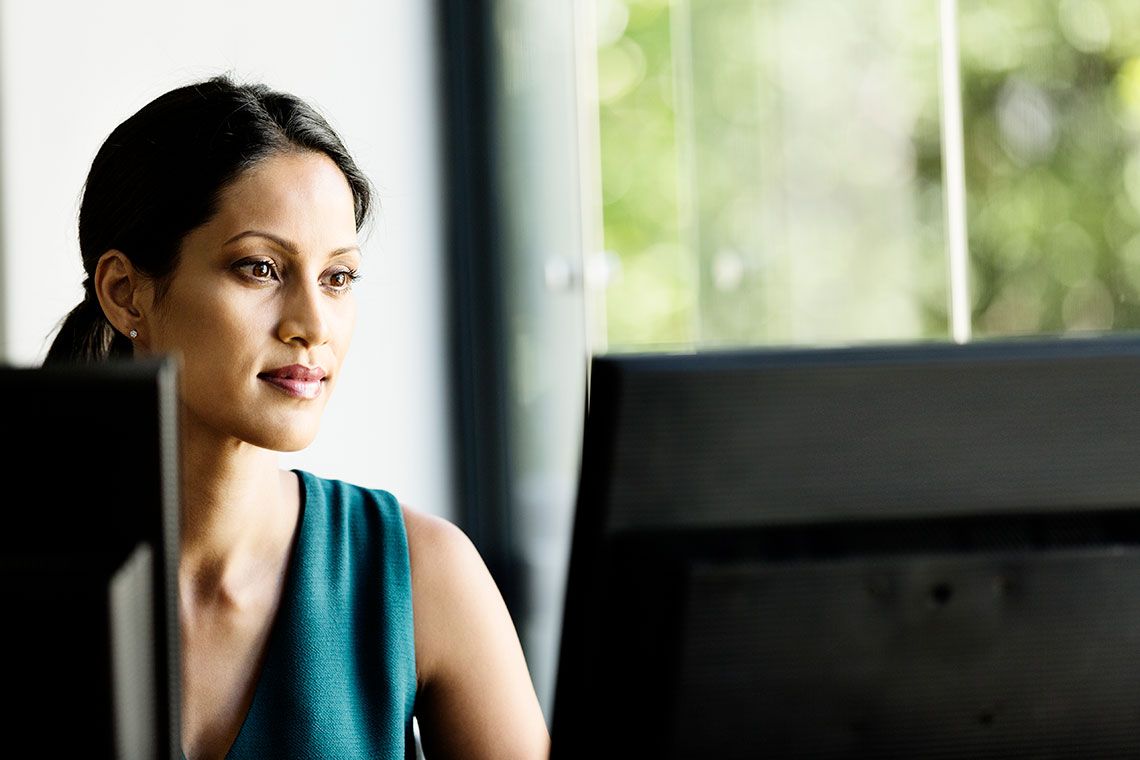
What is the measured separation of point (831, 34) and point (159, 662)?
263cm

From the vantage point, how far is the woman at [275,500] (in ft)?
4.82

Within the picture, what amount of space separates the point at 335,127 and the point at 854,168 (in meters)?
1.15

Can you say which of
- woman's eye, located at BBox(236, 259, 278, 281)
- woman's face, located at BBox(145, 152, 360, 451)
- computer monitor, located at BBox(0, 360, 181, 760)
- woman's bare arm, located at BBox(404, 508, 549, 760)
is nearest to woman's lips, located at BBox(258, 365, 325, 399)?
woman's face, located at BBox(145, 152, 360, 451)

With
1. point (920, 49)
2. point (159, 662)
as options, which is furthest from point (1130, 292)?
point (159, 662)

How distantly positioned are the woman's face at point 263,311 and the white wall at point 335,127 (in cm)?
80

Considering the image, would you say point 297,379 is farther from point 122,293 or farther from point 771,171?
point 771,171

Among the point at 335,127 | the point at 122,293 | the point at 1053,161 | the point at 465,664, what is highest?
the point at 335,127

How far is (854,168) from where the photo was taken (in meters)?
3.06

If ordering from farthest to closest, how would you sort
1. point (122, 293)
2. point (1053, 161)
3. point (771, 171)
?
point (771, 171) → point (1053, 161) → point (122, 293)

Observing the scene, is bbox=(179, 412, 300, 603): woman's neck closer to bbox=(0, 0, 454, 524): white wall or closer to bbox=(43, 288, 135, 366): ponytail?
bbox=(43, 288, 135, 366): ponytail

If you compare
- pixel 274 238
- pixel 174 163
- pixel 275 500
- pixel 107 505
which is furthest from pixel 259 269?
pixel 107 505

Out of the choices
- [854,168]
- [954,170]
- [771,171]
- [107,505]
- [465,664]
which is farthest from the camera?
[771,171]

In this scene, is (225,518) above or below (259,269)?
below

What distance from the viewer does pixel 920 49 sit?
2936 millimetres
